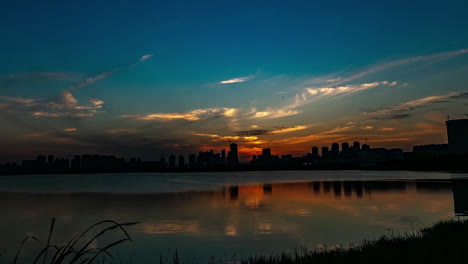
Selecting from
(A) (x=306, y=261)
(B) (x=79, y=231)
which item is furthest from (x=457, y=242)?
(B) (x=79, y=231)

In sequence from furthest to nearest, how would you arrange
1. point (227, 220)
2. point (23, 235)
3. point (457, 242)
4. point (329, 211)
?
point (329, 211) < point (227, 220) < point (23, 235) < point (457, 242)

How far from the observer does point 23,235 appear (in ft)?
103

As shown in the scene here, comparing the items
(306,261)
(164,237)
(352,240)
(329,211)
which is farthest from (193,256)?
(329,211)

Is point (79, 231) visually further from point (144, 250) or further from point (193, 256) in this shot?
point (193, 256)

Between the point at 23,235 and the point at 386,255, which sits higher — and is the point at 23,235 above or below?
below

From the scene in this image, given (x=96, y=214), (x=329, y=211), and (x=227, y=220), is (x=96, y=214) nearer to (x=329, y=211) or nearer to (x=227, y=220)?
(x=227, y=220)

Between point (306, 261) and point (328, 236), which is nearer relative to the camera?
point (306, 261)

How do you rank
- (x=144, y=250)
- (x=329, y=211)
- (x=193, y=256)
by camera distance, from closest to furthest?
(x=193, y=256) → (x=144, y=250) → (x=329, y=211)

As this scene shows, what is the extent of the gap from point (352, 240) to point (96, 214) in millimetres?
31294

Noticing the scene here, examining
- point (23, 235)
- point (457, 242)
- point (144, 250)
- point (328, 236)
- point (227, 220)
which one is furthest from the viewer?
point (227, 220)

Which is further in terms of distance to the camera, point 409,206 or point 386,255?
point 409,206

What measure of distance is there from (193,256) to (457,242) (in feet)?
46.6

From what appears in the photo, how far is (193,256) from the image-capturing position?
21.8 m

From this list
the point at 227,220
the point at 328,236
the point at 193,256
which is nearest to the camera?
the point at 193,256
